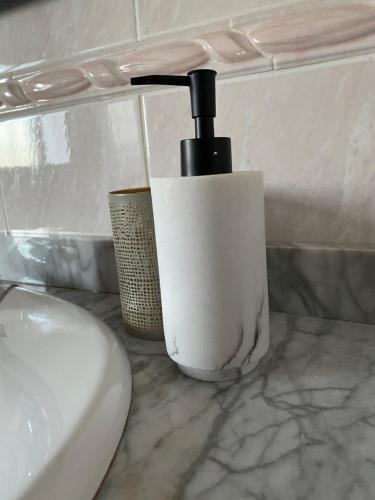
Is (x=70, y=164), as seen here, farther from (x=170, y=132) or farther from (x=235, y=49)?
(x=235, y=49)

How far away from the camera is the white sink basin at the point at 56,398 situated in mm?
224

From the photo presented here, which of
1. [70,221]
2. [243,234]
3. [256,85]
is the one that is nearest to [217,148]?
[243,234]

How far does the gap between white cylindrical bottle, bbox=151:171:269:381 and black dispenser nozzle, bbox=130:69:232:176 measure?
1cm

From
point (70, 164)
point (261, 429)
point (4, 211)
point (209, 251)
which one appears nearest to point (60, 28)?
point (70, 164)

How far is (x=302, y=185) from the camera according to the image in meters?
0.41

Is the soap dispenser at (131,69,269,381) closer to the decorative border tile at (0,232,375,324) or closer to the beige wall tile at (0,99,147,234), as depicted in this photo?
the decorative border tile at (0,232,375,324)

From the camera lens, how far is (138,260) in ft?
1.27

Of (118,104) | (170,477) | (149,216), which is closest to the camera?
(170,477)

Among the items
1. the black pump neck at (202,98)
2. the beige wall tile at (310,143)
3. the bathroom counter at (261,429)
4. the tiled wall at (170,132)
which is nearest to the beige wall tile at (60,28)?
the tiled wall at (170,132)

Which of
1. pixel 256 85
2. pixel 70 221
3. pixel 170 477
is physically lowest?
pixel 170 477

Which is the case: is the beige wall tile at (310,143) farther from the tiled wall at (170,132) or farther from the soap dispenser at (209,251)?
the soap dispenser at (209,251)

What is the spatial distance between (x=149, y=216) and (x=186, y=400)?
157mm

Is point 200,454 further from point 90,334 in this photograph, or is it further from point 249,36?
point 249,36

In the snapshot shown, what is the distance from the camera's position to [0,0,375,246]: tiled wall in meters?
0.39
